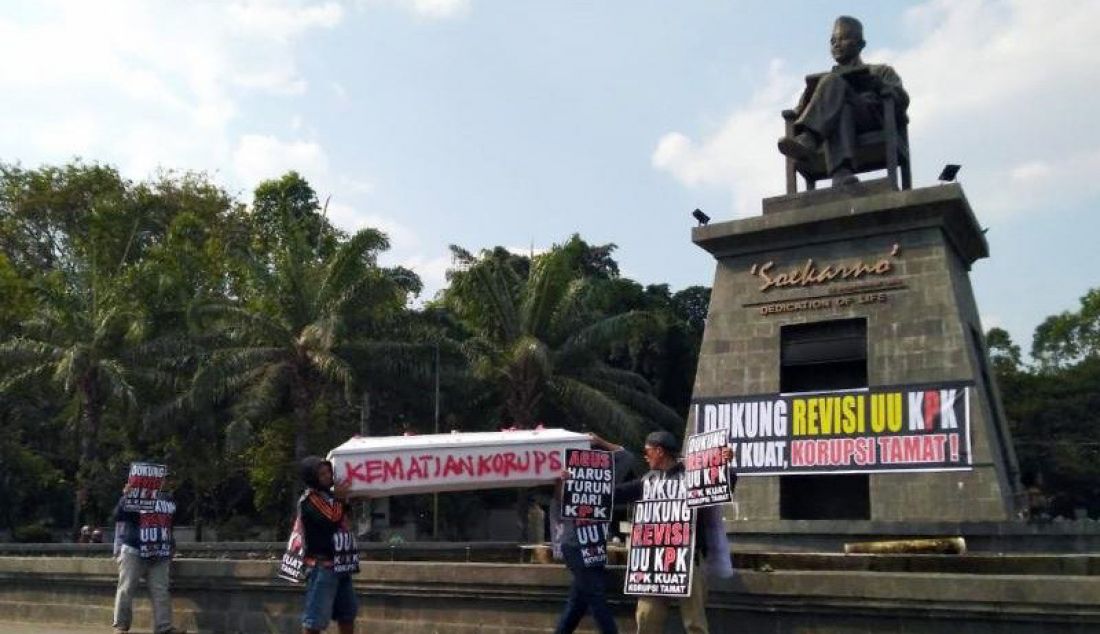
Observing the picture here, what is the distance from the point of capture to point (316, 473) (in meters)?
8.37

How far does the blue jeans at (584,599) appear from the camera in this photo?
7691 mm

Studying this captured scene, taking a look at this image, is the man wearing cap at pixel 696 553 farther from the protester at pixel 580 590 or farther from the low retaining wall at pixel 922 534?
the low retaining wall at pixel 922 534

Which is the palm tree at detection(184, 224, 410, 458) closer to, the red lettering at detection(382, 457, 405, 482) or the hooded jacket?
the red lettering at detection(382, 457, 405, 482)

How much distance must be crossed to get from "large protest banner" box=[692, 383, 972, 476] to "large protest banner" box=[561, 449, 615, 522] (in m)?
7.13

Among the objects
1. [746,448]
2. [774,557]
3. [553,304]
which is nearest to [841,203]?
[746,448]

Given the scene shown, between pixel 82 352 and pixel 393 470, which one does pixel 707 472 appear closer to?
pixel 393 470

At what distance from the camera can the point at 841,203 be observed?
1619 cm

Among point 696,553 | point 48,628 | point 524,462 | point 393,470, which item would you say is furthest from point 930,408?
point 48,628

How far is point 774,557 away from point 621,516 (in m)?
8.88

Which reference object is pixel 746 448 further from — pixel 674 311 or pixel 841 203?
pixel 674 311

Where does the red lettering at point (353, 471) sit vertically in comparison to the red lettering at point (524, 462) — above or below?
below

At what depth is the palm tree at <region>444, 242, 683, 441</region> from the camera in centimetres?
2712

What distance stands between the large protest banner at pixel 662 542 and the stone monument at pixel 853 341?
8.01 metres

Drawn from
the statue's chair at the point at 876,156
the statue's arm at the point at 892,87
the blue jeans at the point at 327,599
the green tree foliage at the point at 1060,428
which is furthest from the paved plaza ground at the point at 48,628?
the green tree foliage at the point at 1060,428
